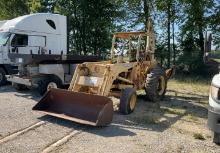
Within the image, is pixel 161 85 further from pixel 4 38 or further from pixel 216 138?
pixel 4 38

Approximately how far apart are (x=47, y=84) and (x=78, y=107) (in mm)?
4274

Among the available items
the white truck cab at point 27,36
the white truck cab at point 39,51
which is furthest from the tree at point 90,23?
the white truck cab at point 27,36

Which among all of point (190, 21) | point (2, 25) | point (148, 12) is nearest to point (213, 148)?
point (2, 25)

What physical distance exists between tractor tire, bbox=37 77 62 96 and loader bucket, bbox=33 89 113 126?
3.21m

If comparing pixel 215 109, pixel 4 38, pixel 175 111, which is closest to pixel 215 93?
pixel 215 109

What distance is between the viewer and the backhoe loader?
8.41 meters

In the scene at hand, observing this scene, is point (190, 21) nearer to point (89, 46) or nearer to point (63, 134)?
point (89, 46)

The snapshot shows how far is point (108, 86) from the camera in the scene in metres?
9.45

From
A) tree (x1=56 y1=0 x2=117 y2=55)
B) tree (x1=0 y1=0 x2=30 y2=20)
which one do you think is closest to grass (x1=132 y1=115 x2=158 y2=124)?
tree (x1=56 y1=0 x2=117 y2=55)

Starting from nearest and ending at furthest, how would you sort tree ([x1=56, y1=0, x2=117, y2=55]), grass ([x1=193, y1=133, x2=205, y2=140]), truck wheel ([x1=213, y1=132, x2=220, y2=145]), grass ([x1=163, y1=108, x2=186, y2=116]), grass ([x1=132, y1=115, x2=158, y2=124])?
truck wheel ([x1=213, y1=132, x2=220, y2=145]), grass ([x1=193, y1=133, x2=205, y2=140]), grass ([x1=132, y1=115, x2=158, y2=124]), grass ([x1=163, y1=108, x2=186, y2=116]), tree ([x1=56, y1=0, x2=117, y2=55])

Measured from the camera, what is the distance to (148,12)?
990 inches

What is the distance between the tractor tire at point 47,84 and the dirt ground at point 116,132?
159cm

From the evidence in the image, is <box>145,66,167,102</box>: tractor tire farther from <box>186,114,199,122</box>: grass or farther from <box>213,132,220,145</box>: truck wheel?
<box>213,132,220,145</box>: truck wheel

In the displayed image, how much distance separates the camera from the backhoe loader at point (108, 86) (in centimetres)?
841
